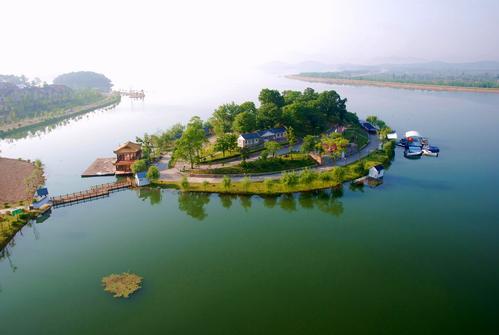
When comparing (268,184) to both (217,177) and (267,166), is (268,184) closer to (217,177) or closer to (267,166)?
(267,166)

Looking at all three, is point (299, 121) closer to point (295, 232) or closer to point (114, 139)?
point (295, 232)

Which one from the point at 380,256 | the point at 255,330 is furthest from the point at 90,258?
the point at 380,256

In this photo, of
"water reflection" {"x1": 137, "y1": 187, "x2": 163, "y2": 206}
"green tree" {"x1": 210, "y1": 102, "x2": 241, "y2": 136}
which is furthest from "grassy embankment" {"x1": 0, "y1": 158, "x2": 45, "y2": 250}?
"green tree" {"x1": 210, "y1": 102, "x2": 241, "y2": 136}

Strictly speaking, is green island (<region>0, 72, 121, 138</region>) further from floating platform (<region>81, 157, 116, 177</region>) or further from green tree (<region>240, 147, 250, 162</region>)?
green tree (<region>240, 147, 250, 162</region>)

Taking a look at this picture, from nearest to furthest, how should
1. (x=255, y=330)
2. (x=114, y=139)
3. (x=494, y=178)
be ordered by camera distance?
(x=255, y=330) → (x=494, y=178) → (x=114, y=139)

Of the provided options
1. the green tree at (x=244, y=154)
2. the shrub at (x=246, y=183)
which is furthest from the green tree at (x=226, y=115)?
the shrub at (x=246, y=183)

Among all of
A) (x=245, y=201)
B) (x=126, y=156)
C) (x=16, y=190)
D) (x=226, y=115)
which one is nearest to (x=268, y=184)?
(x=245, y=201)

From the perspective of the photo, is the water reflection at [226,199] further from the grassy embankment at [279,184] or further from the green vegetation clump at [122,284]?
the green vegetation clump at [122,284]
